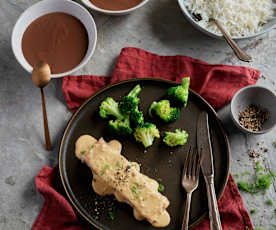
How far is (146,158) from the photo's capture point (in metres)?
3.37

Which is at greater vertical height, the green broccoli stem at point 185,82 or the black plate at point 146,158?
the green broccoli stem at point 185,82

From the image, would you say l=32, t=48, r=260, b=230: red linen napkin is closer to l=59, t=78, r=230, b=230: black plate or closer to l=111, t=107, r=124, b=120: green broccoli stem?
l=59, t=78, r=230, b=230: black plate

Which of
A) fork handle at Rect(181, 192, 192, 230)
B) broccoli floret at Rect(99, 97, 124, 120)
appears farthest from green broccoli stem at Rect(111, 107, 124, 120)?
fork handle at Rect(181, 192, 192, 230)

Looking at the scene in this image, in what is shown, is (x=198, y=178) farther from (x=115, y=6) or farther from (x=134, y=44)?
(x=115, y=6)

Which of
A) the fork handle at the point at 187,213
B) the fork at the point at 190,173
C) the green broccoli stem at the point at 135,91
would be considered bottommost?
the fork handle at the point at 187,213

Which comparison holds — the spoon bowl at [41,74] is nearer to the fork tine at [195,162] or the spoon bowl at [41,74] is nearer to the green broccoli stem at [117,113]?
the green broccoli stem at [117,113]

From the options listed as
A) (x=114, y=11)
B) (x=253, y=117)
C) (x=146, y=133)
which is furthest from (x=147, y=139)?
(x=114, y=11)

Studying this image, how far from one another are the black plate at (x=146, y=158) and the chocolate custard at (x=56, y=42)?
0.45m

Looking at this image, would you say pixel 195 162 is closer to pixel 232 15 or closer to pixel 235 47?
pixel 235 47

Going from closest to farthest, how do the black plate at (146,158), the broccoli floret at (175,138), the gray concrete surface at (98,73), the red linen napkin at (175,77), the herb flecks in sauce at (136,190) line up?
the herb flecks in sauce at (136,190)
the black plate at (146,158)
the broccoli floret at (175,138)
the gray concrete surface at (98,73)
the red linen napkin at (175,77)

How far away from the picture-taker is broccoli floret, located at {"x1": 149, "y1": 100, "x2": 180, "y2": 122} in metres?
3.37

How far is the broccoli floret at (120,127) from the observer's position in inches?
131

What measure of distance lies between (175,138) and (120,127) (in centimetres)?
51

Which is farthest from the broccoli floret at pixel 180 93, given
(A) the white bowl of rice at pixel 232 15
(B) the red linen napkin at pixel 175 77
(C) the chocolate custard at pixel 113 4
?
(C) the chocolate custard at pixel 113 4
